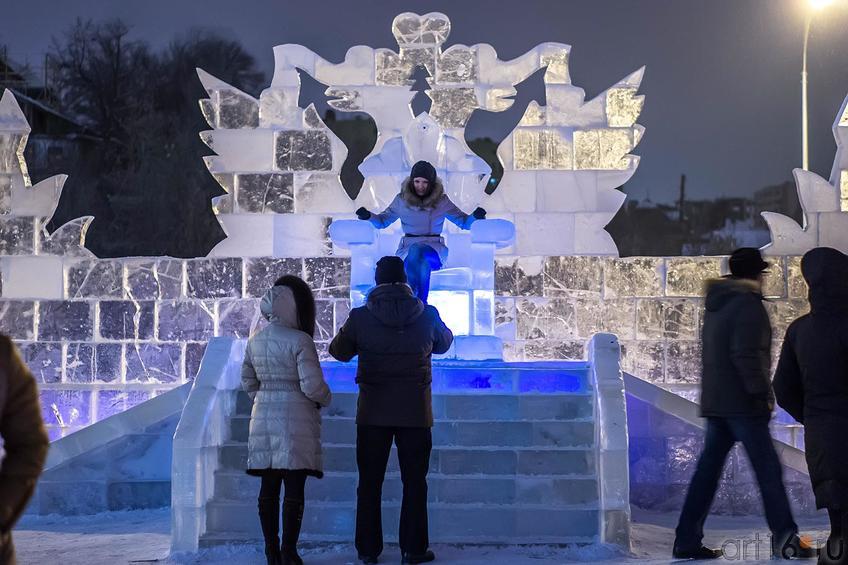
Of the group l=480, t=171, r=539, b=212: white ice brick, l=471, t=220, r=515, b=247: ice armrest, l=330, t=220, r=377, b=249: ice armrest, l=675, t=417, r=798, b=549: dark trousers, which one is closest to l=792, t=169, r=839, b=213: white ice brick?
l=480, t=171, r=539, b=212: white ice brick

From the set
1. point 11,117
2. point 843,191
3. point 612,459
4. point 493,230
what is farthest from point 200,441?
point 843,191

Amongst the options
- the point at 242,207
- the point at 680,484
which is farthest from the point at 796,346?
the point at 242,207

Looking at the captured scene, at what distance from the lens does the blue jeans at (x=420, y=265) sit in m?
8.91

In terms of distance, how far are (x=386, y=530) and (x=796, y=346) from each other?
300cm

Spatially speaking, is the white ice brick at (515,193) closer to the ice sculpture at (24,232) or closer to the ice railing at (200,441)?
the ice railing at (200,441)

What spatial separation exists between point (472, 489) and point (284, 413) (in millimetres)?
1726

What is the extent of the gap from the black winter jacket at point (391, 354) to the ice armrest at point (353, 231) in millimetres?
3562

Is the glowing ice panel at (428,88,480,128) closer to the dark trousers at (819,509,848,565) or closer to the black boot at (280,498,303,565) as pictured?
the black boot at (280,498,303,565)

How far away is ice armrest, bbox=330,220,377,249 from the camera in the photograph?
33.3 ft

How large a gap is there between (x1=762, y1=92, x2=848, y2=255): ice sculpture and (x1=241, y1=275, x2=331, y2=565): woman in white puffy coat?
577 centimetres

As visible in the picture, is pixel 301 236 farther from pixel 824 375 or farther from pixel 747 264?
pixel 824 375

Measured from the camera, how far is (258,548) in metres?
6.99

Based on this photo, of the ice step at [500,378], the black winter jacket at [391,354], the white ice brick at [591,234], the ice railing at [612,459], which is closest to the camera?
the black winter jacket at [391,354]

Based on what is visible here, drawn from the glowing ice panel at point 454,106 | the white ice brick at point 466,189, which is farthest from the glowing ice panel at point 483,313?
the glowing ice panel at point 454,106
